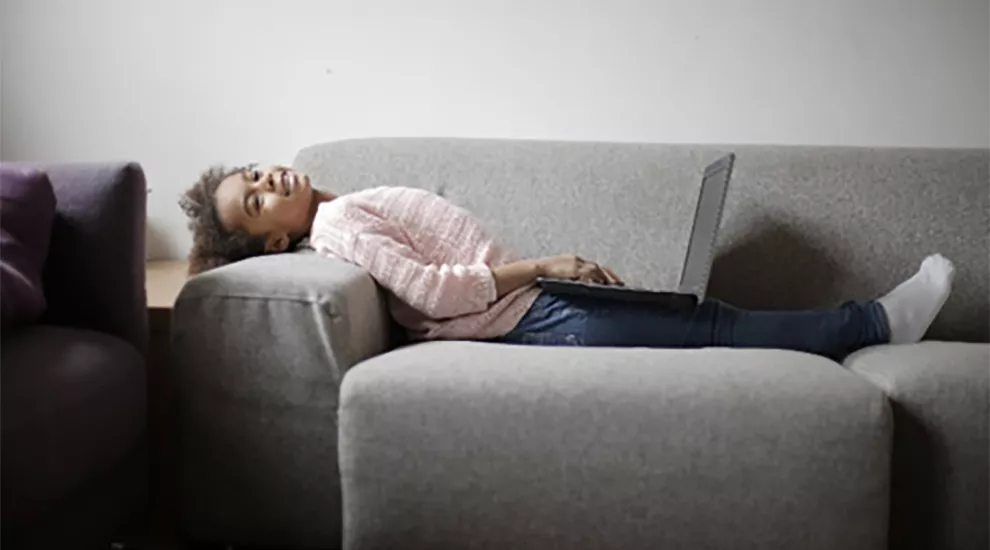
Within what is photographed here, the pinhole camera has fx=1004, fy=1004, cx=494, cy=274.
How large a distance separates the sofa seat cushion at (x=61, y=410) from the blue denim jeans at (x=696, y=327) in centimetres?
68

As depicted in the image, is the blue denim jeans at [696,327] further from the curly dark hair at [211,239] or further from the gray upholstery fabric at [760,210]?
the curly dark hair at [211,239]

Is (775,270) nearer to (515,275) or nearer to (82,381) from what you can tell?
(515,275)

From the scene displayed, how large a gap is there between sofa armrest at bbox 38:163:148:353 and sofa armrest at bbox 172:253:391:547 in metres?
0.10

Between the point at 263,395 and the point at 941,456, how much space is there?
1.05 meters

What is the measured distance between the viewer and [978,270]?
2.04 meters

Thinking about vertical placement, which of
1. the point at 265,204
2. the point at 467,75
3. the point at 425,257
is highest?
the point at 467,75

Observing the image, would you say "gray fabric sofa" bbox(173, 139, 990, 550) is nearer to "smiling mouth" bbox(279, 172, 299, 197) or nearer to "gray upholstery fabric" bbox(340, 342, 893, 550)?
"gray upholstery fabric" bbox(340, 342, 893, 550)

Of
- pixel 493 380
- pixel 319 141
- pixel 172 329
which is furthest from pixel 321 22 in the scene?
pixel 493 380

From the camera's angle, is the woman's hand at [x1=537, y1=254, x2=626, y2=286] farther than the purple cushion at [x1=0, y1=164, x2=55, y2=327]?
Yes

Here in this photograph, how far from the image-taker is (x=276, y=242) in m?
1.95

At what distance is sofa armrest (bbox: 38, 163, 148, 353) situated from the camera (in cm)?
161

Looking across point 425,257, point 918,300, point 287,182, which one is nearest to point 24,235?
point 287,182

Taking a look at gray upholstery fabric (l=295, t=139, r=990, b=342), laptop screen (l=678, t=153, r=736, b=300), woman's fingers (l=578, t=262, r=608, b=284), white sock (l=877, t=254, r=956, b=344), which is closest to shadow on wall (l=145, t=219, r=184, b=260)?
gray upholstery fabric (l=295, t=139, r=990, b=342)

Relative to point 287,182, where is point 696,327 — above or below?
below
